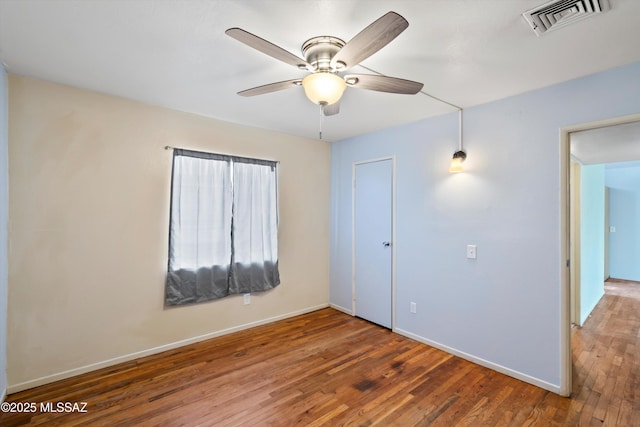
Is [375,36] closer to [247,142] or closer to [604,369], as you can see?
[247,142]

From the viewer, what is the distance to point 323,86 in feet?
5.52

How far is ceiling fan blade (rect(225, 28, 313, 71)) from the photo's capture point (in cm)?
131

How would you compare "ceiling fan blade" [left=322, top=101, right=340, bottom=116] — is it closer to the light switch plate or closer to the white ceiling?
the white ceiling

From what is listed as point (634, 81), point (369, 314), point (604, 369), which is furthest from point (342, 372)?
point (634, 81)

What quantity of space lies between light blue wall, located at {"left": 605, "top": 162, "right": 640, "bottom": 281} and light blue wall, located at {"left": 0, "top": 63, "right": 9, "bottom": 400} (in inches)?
358

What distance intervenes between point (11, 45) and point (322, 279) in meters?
3.82

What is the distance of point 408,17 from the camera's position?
1.57 metres

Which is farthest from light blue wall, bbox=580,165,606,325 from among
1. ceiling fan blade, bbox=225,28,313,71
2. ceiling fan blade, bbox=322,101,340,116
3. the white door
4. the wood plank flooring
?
ceiling fan blade, bbox=225,28,313,71

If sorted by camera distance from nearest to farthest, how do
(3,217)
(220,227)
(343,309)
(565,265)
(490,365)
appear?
(3,217) < (565,265) < (490,365) < (220,227) < (343,309)

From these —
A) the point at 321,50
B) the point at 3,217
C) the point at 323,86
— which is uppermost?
the point at 321,50

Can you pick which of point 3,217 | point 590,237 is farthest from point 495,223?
point 3,217

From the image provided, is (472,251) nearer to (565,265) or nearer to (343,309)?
(565,265)

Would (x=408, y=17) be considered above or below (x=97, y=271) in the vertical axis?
above

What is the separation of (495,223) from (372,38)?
7.03ft
